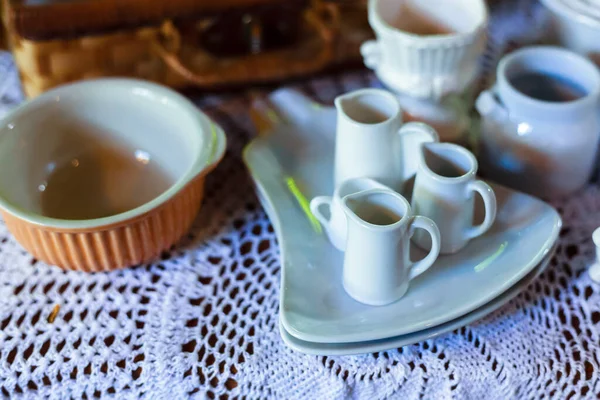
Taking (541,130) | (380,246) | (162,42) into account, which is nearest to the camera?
(380,246)

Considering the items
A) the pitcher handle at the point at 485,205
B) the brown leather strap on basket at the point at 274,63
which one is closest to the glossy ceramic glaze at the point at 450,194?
the pitcher handle at the point at 485,205

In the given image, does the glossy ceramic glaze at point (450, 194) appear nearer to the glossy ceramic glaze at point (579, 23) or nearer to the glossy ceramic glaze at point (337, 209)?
the glossy ceramic glaze at point (337, 209)

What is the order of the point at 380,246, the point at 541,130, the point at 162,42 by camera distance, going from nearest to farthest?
the point at 380,246 → the point at 541,130 → the point at 162,42

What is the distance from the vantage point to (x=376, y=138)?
567mm

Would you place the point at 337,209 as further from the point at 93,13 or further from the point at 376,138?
the point at 93,13

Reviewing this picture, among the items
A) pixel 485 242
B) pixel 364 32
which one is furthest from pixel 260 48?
pixel 485 242

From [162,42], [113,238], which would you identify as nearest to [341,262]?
[113,238]

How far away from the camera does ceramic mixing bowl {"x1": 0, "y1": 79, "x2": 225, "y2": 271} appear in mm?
553

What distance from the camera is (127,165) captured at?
2.23ft

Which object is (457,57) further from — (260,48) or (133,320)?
(133,320)

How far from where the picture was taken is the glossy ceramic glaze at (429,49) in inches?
23.5

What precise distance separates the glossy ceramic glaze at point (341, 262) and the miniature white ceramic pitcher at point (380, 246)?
0.01 metres

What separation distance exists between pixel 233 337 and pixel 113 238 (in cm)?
12

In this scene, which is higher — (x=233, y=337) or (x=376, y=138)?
(x=376, y=138)
